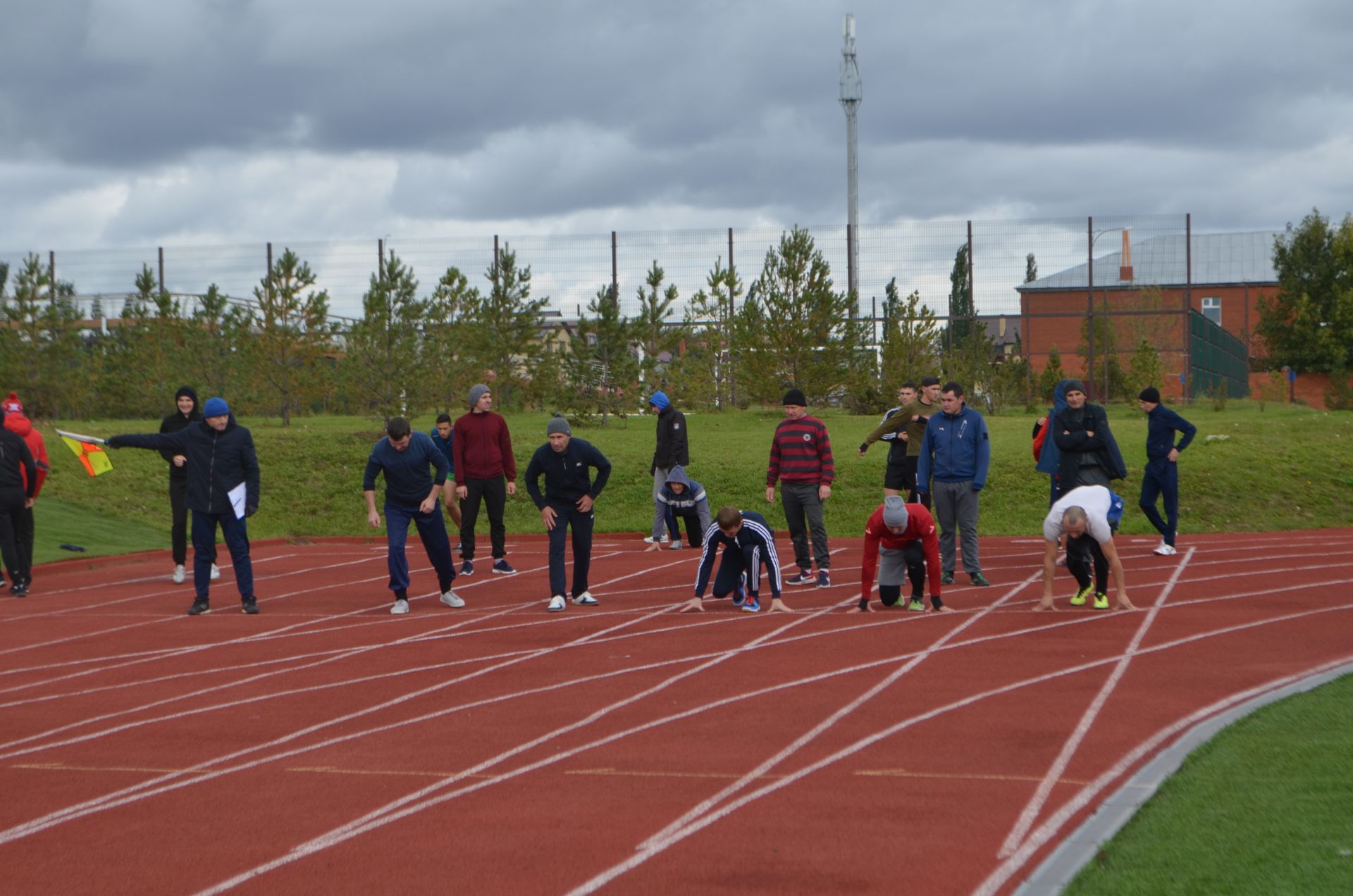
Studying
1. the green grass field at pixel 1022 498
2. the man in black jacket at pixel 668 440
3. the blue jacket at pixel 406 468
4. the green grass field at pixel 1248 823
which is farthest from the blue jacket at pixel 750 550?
the green grass field at pixel 1248 823

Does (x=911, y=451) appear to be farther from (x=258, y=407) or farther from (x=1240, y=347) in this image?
(x=1240, y=347)

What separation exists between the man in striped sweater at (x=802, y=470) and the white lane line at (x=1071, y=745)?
11.0 ft

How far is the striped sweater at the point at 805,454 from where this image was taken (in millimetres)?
13562

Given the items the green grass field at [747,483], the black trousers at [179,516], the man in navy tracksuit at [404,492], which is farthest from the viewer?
the green grass field at [747,483]

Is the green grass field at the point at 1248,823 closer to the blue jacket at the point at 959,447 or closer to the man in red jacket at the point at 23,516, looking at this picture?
the blue jacket at the point at 959,447

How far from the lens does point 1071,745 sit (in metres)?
7.42

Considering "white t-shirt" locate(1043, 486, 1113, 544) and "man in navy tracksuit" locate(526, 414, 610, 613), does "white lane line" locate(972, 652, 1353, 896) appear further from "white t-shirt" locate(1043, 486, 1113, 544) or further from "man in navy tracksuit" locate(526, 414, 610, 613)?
"man in navy tracksuit" locate(526, 414, 610, 613)

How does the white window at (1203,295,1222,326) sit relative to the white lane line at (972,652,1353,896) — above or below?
above

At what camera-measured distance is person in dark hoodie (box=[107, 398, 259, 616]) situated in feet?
42.2

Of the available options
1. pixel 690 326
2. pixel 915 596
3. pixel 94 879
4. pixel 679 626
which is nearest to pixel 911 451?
pixel 915 596

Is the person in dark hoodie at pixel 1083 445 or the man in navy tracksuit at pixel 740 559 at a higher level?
the person in dark hoodie at pixel 1083 445

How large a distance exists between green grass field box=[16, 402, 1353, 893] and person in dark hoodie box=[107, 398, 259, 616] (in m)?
5.77

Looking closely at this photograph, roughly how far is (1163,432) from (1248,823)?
34.4 ft

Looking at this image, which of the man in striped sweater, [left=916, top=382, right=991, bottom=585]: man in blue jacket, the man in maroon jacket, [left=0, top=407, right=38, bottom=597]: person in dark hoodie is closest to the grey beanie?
[left=916, top=382, right=991, bottom=585]: man in blue jacket
